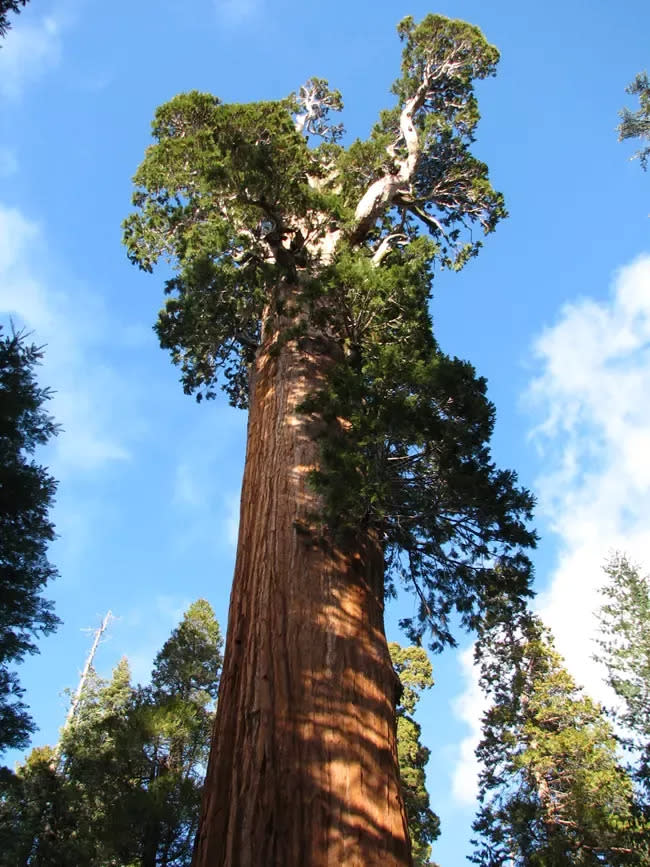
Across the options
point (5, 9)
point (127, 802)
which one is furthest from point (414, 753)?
point (5, 9)

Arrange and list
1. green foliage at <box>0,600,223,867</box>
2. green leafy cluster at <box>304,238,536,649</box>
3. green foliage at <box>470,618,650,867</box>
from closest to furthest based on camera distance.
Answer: green leafy cluster at <box>304,238,536,649</box>, green foliage at <box>0,600,223,867</box>, green foliage at <box>470,618,650,867</box>

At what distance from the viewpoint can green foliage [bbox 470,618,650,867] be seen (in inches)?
531

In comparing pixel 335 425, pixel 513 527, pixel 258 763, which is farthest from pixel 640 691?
pixel 258 763

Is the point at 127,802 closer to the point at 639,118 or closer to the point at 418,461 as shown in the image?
the point at 418,461

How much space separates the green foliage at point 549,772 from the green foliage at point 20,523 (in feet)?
36.6

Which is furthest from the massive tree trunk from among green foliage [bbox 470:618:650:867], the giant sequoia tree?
green foliage [bbox 470:618:650:867]

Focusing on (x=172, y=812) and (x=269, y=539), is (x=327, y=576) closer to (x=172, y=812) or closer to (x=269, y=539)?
(x=269, y=539)

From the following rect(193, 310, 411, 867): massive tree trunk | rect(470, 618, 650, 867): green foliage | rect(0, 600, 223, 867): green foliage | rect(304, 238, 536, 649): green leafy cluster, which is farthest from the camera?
rect(470, 618, 650, 867): green foliage

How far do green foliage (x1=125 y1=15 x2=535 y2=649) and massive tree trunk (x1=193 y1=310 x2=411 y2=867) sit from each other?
0.40 m

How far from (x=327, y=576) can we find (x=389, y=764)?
4.37ft

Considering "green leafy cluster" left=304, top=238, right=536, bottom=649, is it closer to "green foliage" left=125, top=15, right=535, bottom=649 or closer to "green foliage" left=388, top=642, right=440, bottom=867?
"green foliage" left=125, top=15, right=535, bottom=649

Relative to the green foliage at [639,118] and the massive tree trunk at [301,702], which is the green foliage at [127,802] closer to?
the massive tree trunk at [301,702]

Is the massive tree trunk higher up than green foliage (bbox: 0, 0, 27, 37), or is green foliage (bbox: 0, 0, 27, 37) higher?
green foliage (bbox: 0, 0, 27, 37)

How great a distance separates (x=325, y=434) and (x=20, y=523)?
7995 millimetres
